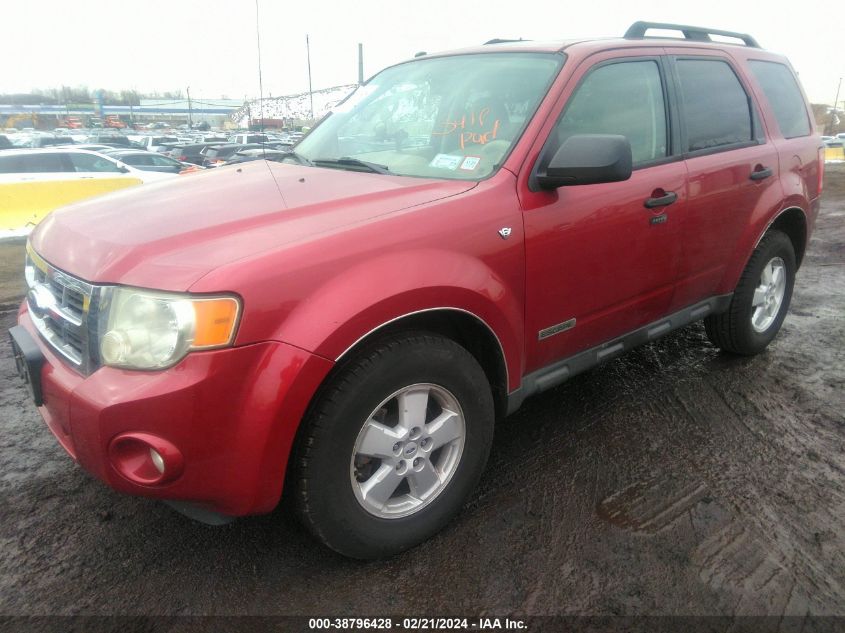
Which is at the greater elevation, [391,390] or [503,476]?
[391,390]

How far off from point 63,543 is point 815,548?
2.84 meters

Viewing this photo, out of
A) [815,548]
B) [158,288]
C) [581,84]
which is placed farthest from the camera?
[581,84]

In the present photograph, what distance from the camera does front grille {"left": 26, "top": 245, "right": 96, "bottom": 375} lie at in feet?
6.57

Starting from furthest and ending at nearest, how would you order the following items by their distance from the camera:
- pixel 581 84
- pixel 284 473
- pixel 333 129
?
1. pixel 333 129
2. pixel 581 84
3. pixel 284 473

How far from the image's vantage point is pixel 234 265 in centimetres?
190

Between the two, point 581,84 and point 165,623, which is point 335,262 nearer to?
point 165,623

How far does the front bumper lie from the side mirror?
3.91ft

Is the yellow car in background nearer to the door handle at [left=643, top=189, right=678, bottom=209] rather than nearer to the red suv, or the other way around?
the red suv

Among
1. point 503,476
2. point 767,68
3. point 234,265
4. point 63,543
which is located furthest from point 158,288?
point 767,68

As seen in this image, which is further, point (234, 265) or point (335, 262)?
point (335, 262)

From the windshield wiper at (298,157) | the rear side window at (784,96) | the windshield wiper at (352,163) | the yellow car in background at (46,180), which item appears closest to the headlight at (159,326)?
the windshield wiper at (352,163)

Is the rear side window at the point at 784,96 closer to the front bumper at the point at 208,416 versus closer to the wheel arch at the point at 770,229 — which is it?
the wheel arch at the point at 770,229

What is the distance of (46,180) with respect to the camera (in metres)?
9.90

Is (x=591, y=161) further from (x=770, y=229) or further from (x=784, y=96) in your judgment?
(x=784, y=96)
